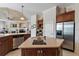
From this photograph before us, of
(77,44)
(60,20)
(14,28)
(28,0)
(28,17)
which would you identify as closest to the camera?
(28,0)

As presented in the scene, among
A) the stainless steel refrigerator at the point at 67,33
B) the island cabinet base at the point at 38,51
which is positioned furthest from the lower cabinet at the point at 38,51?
the stainless steel refrigerator at the point at 67,33

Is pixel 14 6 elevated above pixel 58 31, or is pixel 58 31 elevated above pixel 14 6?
pixel 14 6

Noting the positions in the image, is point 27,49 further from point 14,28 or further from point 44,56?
point 14,28

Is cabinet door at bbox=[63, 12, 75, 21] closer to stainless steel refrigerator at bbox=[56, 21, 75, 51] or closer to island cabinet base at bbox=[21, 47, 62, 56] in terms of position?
stainless steel refrigerator at bbox=[56, 21, 75, 51]

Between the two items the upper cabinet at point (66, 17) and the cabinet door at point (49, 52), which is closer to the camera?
the cabinet door at point (49, 52)

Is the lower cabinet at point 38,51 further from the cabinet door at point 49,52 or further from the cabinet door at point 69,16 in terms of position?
the cabinet door at point 69,16

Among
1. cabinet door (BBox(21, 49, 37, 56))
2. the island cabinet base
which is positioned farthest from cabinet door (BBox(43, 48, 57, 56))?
cabinet door (BBox(21, 49, 37, 56))

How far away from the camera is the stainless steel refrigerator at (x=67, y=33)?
4844mm

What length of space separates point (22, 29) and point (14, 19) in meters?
0.30

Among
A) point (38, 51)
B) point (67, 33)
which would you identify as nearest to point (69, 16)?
point (67, 33)

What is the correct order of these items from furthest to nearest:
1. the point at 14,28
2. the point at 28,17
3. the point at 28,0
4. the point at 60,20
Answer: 1. the point at 60,20
2. the point at 28,17
3. the point at 14,28
4. the point at 28,0

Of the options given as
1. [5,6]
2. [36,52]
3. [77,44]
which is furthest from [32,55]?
[77,44]

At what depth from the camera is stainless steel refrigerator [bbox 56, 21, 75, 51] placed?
4844 mm

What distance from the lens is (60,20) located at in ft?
18.2
